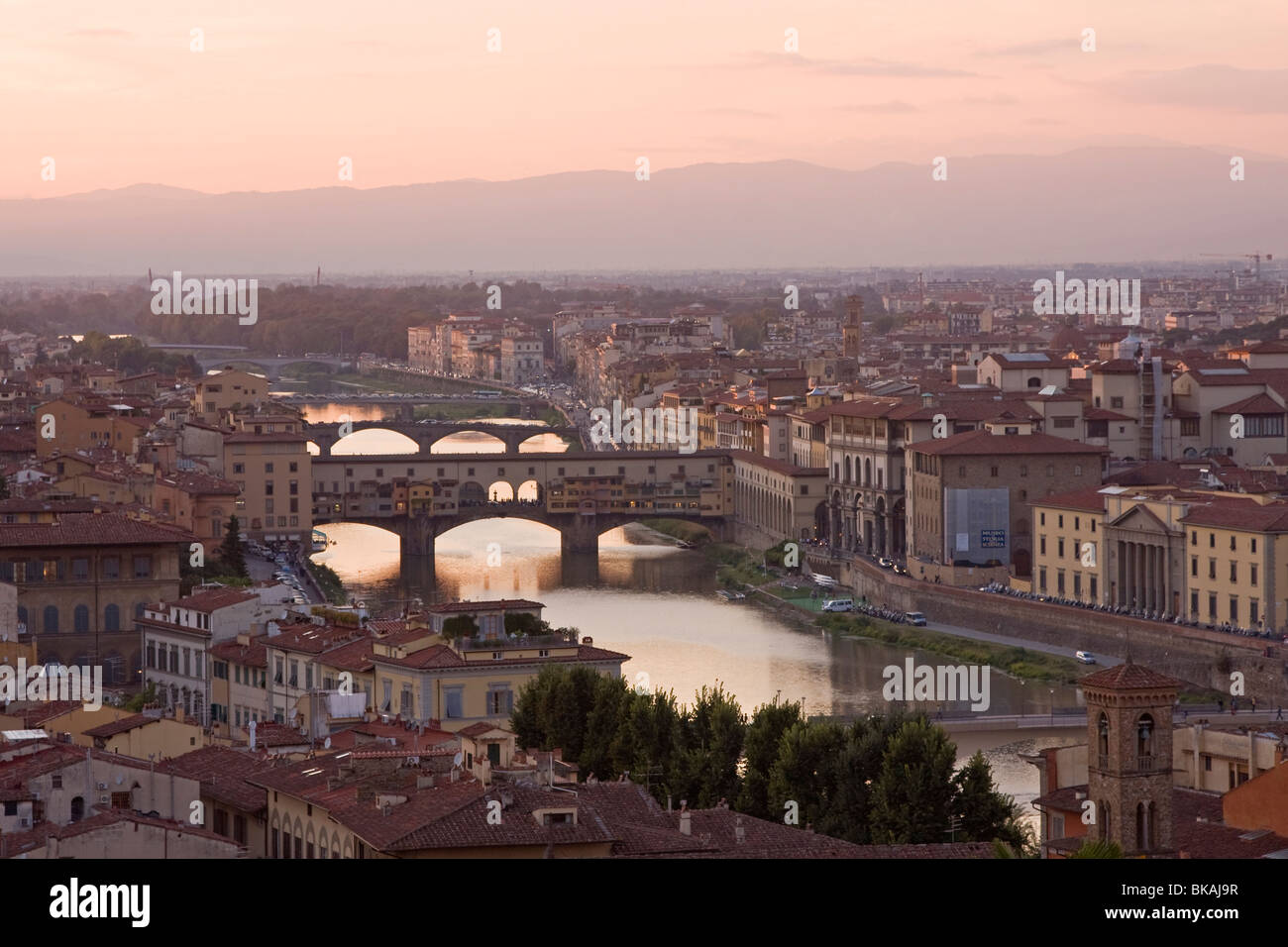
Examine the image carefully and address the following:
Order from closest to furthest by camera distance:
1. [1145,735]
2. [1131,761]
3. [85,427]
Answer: [1131,761] < [1145,735] < [85,427]

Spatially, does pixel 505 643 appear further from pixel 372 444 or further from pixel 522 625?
pixel 372 444

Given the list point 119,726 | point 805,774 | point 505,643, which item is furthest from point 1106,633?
point 119,726

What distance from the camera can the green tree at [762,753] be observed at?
8406 millimetres

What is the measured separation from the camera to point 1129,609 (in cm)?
1722

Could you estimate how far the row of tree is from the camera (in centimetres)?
802

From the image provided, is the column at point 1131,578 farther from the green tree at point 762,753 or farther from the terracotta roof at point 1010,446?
the green tree at point 762,753

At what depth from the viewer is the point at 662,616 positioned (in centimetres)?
1853

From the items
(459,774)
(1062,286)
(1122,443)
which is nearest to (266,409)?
(1122,443)

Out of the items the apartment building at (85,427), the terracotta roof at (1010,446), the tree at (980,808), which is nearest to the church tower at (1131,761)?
the tree at (980,808)

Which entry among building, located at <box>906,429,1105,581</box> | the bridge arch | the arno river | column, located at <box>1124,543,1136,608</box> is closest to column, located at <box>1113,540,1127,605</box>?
column, located at <box>1124,543,1136,608</box>

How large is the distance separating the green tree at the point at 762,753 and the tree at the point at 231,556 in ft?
27.5

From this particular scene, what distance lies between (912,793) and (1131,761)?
1.21 meters

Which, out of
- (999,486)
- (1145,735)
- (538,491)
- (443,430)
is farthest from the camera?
(443,430)
